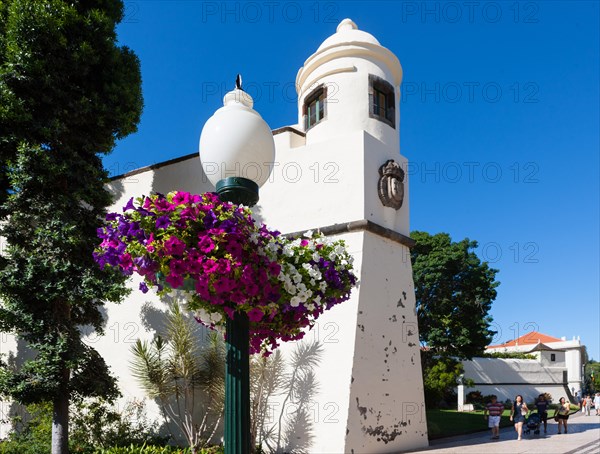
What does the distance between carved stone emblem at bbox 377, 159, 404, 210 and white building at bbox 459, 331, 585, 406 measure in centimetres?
2117

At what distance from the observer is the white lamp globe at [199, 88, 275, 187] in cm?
331

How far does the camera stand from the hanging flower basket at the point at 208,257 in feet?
9.18

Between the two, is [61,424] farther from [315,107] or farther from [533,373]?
[533,373]

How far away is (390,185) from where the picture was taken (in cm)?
1012

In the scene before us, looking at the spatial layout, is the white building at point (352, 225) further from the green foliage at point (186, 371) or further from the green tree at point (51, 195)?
the green tree at point (51, 195)

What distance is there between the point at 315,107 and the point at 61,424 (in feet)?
26.7

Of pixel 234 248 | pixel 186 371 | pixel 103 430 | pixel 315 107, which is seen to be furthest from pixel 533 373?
pixel 234 248

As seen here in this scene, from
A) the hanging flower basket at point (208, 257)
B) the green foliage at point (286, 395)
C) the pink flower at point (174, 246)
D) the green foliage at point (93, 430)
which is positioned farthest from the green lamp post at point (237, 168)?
the green foliage at point (93, 430)

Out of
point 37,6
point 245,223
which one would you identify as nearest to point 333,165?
point 37,6

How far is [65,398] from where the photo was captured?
25.2ft

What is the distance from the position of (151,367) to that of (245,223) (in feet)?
22.1

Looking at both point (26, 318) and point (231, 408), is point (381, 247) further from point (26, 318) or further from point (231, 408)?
point (231, 408)

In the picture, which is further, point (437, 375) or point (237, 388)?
point (437, 375)

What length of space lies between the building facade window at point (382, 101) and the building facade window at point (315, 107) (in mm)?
1061
